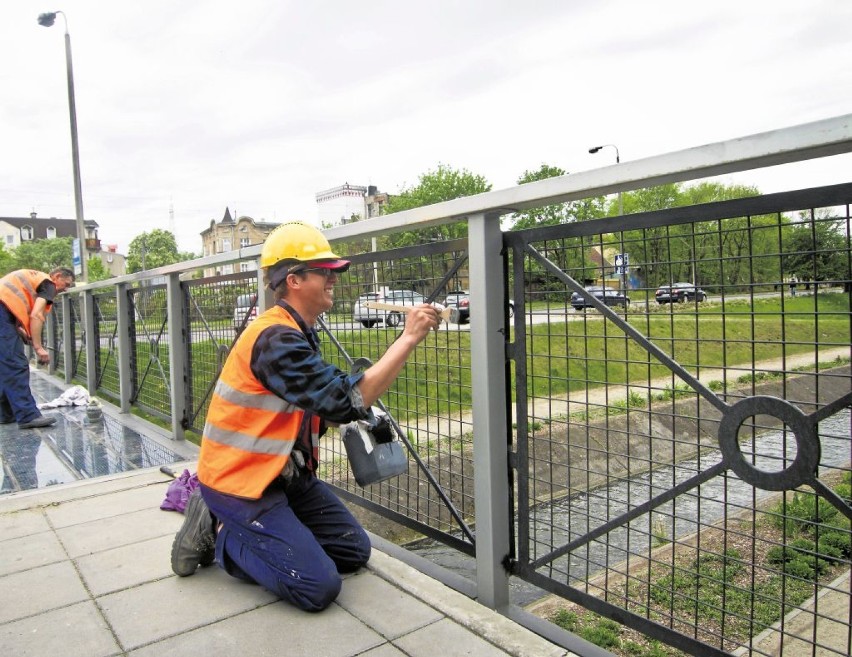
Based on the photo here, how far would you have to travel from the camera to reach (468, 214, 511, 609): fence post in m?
2.76

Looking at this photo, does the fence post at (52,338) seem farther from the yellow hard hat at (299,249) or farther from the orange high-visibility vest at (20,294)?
the yellow hard hat at (299,249)

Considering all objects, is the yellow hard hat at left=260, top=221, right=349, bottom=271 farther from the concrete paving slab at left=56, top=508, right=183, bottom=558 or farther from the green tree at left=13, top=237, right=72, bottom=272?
the green tree at left=13, top=237, right=72, bottom=272

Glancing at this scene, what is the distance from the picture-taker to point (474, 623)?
2.62m

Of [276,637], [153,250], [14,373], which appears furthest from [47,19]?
[153,250]

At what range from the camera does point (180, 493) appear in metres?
4.11

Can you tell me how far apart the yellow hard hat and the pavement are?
4.91 ft

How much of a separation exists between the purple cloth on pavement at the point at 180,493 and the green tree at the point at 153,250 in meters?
82.0

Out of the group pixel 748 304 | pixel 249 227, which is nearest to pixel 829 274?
pixel 748 304

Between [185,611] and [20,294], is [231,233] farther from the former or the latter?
[185,611]

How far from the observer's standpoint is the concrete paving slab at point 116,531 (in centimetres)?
357

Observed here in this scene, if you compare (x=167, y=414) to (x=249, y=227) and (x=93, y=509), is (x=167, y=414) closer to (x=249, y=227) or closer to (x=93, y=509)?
(x=93, y=509)

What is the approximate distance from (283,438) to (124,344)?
5.94 metres

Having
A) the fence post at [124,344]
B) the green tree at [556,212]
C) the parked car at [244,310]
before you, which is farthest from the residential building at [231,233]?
the parked car at [244,310]

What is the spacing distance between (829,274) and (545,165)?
56584 millimetres
